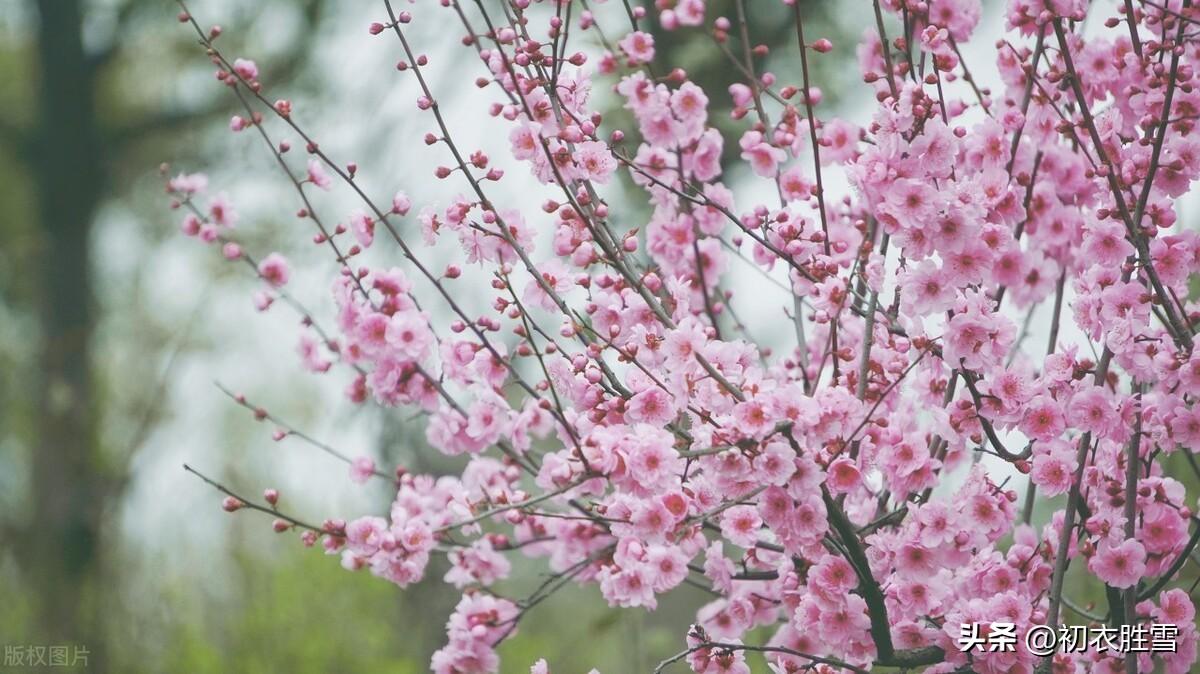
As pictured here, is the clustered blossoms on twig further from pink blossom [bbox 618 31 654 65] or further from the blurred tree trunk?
the blurred tree trunk

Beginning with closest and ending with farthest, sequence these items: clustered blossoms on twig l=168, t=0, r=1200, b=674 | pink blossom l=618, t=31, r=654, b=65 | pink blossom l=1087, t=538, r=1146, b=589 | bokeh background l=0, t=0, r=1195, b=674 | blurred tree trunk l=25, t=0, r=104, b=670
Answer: clustered blossoms on twig l=168, t=0, r=1200, b=674, pink blossom l=1087, t=538, r=1146, b=589, pink blossom l=618, t=31, r=654, b=65, bokeh background l=0, t=0, r=1195, b=674, blurred tree trunk l=25, t=0, r=104, b=670

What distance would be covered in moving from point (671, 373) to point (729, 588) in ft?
2.39

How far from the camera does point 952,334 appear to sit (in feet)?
6.78

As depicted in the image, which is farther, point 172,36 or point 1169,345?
point 172,36

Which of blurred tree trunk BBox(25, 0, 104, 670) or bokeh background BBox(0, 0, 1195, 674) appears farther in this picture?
blurred tree trunk BBox(25, 0, 104, 670)

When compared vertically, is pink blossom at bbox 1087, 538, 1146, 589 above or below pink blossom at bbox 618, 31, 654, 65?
below

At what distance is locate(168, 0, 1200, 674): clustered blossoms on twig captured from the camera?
2014 mm

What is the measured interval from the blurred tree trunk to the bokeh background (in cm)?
2

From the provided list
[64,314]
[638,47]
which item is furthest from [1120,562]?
[64,314]

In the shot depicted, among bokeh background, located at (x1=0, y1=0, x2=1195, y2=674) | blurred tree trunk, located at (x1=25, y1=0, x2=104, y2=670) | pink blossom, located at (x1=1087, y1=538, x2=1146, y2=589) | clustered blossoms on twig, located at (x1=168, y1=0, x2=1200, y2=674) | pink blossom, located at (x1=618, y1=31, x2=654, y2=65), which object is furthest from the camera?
blurred tree trunk, located at (x1=25, y1=0, x2=104, y2=670)

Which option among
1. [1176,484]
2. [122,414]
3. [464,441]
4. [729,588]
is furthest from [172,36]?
[1176,484]

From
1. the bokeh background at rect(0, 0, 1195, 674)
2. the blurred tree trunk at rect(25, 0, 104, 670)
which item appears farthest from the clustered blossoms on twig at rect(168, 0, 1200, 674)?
the blurred tree trunk at rect(25, 0, 104, 670)

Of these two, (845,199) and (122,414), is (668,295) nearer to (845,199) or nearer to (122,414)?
(845,199)

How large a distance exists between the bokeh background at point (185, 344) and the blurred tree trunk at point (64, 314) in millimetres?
17
